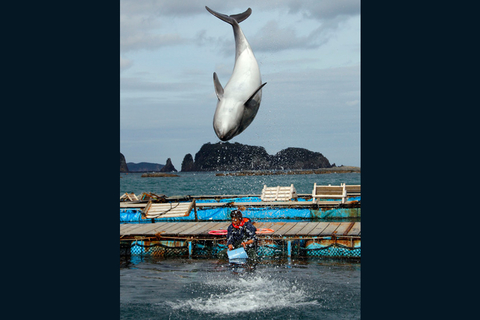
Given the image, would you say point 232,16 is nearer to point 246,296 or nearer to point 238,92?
point 238,92

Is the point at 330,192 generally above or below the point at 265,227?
above

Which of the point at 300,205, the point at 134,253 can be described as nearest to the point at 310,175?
the point at 300,205

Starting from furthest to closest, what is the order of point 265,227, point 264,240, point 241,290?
point 265,227
point 264,240
point 241,290

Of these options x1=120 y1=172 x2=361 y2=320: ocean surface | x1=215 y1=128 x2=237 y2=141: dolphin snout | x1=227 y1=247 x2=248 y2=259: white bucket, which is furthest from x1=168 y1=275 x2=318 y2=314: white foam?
x1=215 y1=128 x2=237 y2=141: dolphin snout

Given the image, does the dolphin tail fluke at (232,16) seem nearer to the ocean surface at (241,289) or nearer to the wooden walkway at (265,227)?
the ocean surface at (241,289)

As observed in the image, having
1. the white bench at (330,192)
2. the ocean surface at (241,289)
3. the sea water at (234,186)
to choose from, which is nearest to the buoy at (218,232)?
the ocean surface at (241,289)

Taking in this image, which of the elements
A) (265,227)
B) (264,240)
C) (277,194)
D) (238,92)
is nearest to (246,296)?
(264,240)

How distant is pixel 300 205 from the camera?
23172 mm

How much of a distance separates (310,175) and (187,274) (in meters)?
107

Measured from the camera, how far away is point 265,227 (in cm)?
1667

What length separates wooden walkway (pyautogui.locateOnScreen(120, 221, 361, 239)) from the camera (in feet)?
50.7

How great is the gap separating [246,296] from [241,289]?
1.75ft

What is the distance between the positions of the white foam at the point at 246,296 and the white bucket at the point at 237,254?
0.61 meters

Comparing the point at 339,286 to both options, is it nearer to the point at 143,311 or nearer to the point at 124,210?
the point at 143,311
